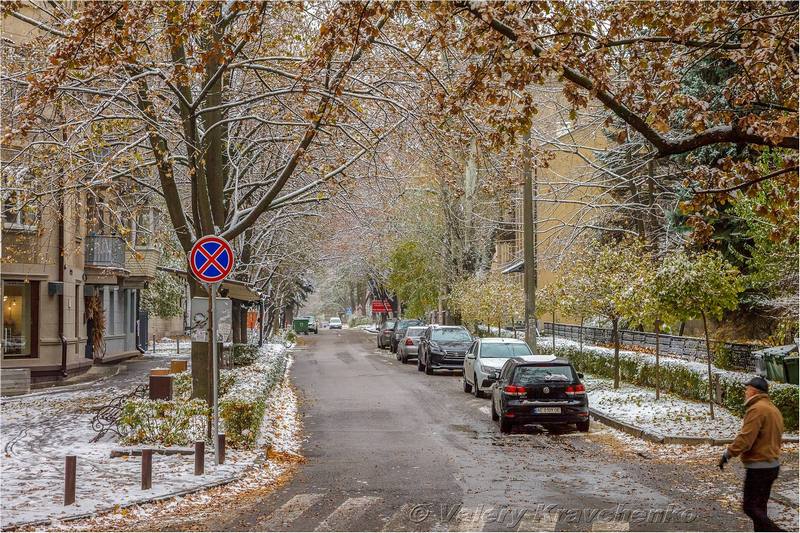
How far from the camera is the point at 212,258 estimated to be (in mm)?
13602

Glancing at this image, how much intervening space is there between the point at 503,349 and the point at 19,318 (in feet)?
49.2

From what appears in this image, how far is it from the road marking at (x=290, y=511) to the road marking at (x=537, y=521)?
8.24ft

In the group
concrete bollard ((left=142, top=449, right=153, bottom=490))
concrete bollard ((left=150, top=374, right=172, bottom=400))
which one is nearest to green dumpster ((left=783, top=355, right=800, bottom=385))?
concrete bollard ((left=150, top=374, right=172, bottom=400))

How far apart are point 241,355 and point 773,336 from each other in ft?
50.8

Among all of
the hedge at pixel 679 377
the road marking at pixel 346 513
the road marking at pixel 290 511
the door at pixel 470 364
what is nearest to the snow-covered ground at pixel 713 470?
the hedge at pixel 679 377

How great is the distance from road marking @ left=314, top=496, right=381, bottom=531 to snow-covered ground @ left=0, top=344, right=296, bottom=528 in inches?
88.7

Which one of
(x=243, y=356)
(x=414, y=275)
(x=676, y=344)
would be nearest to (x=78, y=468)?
(x=243, y=356)

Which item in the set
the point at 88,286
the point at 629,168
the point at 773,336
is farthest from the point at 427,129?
the point at 88,286

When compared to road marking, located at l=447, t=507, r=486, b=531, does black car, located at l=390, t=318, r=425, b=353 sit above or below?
above

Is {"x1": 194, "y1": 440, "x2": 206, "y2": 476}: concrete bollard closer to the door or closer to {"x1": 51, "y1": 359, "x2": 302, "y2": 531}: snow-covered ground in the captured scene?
{"x1": 51, "y1": 359, "x2": 302, "y2": 531}: snow-covered ground

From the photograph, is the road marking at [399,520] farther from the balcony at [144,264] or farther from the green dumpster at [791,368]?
the balcony at [144,264]

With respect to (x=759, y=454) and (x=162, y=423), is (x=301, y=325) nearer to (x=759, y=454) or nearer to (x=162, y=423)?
(x=162, y=423)

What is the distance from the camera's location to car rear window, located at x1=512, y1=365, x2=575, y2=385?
17797mm

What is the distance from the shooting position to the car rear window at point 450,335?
3447 cm
